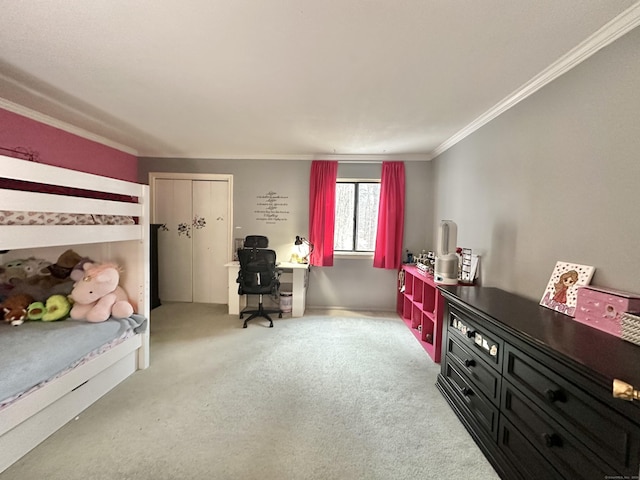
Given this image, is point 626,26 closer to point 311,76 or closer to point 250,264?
point 311,76

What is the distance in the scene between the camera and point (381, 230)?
13.0 ft

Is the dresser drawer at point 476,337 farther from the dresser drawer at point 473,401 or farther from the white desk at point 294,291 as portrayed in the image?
the white desk at point 294,291

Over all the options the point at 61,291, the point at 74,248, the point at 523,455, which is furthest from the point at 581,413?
the point at 74,248

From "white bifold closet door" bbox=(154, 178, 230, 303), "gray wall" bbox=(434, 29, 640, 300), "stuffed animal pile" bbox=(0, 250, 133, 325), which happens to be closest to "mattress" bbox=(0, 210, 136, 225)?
"stuffed animal pile" bbox=(0, 250, 133, 325)

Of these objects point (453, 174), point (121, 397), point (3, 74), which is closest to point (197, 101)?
point (3, 74)

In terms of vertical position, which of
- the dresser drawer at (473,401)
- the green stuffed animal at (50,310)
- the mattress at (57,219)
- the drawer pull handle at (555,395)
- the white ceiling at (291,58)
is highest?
the white ceiling at (291,58)

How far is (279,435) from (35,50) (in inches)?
112

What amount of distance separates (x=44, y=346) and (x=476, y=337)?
2.77m

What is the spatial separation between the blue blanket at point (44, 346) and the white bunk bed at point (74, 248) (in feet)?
0.24

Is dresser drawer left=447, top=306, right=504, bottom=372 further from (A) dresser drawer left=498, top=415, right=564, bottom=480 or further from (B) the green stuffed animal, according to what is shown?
(B) the green stuffed animal

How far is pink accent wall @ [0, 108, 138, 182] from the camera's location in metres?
2.48

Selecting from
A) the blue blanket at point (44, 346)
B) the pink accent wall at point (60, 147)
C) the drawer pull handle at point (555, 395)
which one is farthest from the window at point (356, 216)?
the pink accent wall at point (60, 147)

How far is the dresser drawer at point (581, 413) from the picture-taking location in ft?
2.79

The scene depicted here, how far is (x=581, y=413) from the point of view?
997mm
